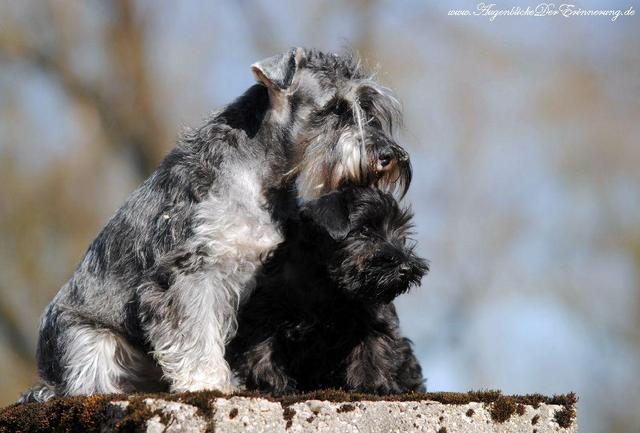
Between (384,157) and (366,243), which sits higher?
(384,157)

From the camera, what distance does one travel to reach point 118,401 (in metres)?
4.53

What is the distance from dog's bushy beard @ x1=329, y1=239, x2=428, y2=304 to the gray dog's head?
54 cm

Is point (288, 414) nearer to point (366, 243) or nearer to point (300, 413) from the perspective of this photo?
point (300, 413)

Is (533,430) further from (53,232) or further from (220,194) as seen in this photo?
(53,232)

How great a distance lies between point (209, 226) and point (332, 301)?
88 cm

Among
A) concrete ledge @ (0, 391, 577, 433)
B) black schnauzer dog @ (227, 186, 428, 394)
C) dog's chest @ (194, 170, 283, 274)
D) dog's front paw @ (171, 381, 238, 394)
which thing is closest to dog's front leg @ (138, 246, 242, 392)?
dog's front paw @ (171, 381, 238, 394)

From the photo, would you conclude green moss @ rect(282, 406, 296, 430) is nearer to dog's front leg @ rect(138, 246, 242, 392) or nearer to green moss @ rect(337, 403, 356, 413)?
green moss @ rect(337, 403, 356, 413)

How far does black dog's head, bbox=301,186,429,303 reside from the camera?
18.6 feet

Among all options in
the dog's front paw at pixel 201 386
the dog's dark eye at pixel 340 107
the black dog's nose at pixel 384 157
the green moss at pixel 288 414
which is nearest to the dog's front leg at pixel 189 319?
the dog's front paw at pixel 201 386

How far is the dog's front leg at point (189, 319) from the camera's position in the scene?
5.60m

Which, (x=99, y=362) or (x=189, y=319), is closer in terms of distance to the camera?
(x=189, y=319)

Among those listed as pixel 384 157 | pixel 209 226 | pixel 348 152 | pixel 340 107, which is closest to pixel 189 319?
pixel 209 226

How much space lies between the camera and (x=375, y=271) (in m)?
5.66

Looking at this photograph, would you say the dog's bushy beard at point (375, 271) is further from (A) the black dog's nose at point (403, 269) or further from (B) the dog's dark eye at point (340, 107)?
(B) the dog's dark eye at point (340, 107)
